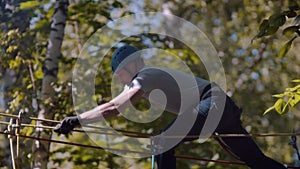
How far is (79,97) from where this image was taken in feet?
23.1

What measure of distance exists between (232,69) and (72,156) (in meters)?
5.86

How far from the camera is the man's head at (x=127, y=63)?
4395 mm

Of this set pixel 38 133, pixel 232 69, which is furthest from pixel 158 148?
pixel 232 69

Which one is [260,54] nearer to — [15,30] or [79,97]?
[79,97]

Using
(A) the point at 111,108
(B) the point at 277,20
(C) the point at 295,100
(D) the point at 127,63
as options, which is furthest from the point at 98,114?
(B) the point at 277,20

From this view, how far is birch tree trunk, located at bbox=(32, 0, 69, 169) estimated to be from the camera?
615cm

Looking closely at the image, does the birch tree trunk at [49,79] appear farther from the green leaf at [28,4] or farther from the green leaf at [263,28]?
the green leaf at [263,28]

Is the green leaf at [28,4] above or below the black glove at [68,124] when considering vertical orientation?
above

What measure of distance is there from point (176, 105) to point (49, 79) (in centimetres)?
253

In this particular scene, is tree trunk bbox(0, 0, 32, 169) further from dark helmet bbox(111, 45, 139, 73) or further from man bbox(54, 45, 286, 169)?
man bbox(54, 45, 286, 169)

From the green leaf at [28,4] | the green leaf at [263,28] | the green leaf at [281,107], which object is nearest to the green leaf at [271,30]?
the green leaf at [263,28]

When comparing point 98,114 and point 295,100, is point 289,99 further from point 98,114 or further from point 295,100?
point 98,114

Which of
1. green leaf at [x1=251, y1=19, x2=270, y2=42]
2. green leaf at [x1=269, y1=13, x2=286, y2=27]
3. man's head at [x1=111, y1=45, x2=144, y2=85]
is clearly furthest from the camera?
man's head at [x1=111, y1=45, x2=144, y2=85]

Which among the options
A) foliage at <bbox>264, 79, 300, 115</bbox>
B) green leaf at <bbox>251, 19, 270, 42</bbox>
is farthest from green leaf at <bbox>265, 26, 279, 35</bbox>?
foliage at <bbox>264, 79, 300, 115</bbox>
